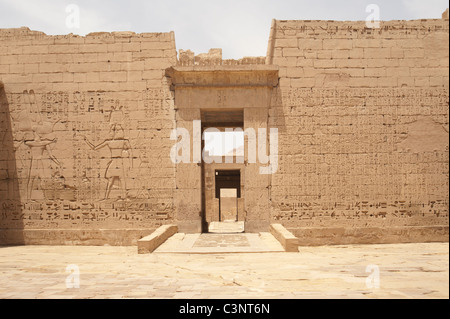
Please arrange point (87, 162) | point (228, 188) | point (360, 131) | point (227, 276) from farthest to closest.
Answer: point (228, 188) → point (87, 162) → point (360, 131) → point (227, 276)

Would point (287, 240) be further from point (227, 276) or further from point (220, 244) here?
point (227, 276)

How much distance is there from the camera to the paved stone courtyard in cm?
415

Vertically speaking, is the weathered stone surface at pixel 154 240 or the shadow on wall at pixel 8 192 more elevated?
the shadow on wall at pixel 8 192

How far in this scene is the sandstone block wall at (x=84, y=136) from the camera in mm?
9875

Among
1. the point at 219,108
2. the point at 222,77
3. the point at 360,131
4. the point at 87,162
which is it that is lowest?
the point at 87,162

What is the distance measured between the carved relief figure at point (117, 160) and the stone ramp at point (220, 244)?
78.2 inches

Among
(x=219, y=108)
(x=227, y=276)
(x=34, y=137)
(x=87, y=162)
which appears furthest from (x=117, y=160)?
(x=227, y=276)

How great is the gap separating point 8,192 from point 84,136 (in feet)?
7.51

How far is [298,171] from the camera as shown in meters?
9.80

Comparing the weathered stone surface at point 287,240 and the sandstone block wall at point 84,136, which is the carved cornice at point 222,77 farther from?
the weathered stone surface at point 287,240

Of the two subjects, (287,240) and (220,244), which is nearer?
(287,240)

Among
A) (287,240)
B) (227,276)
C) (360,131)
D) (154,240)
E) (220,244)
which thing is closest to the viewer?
(227,276)

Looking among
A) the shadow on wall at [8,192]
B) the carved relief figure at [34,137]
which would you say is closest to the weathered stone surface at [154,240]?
the carved relief figure at [34,137]

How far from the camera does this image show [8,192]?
32.9 feet
